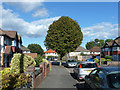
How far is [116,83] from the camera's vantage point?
4.45m

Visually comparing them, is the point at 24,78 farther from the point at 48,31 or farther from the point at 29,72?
the point at 48,31

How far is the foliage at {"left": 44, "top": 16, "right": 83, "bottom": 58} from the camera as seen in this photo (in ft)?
89.8

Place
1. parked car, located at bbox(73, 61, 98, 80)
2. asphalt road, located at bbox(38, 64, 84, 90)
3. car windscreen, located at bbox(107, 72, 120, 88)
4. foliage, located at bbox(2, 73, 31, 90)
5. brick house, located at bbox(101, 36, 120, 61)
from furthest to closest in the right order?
1. brick house, located at bbox(101, 36, 120, 61)
2. parked car, located at bbox(73, 61, 98, 80)
3. asphalt road, located at bbox(38, 64, 84, 90)
4. foliage, located at bbox(2, 73, 31, 90)
5. car windscreen, located at bbox(107, 72, 120, 88)

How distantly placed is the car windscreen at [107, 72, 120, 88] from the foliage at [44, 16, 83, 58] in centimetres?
2249

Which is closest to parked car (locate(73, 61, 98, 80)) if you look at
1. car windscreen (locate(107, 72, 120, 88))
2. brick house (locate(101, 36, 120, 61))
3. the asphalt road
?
the asphalt road

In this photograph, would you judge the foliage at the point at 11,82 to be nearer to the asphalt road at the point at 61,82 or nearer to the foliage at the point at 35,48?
the asphalt road at the point at 61,82

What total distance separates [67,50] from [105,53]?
30.1 m

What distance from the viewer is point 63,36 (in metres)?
27.7

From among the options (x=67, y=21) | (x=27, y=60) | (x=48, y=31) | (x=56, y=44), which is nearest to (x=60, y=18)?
(x=67, y=21)

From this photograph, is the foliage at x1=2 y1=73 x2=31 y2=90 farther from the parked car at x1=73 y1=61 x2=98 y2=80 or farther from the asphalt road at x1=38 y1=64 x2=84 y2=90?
the parked car at x1=73 y1=61 x2=98 y2=80

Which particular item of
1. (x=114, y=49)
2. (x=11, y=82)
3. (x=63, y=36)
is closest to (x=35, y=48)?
(x=114, y=49)

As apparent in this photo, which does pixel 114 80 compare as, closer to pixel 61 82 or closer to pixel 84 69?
pixel 84 69

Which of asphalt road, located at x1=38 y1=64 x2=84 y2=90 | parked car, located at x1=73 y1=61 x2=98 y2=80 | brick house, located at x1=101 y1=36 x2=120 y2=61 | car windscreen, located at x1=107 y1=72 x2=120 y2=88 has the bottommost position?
asphalt road, located at x1=38 y1=64 x2=84 y2=90

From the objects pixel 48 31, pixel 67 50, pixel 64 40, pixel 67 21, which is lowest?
pixel 67 50
